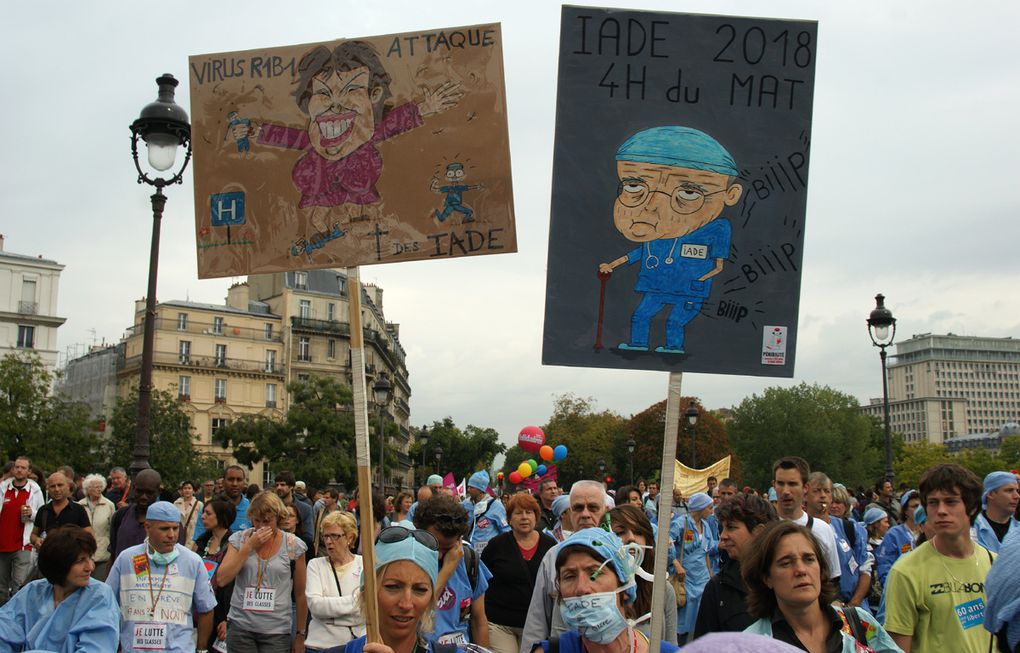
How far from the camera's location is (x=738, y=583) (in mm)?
5195

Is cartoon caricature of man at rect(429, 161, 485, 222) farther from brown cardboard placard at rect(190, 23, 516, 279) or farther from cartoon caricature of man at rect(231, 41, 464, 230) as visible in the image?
cartoon caricature of man at rect(231, 41, 464, 230)

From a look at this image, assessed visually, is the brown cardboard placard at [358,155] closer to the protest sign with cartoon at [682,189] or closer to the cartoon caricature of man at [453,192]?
the cartoon caricature of man at [453,192]

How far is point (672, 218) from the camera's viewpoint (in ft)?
13.1

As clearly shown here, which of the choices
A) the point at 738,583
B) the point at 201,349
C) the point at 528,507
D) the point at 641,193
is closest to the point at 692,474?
the point at 528,507

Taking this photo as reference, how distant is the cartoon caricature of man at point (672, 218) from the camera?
3932 millimetres

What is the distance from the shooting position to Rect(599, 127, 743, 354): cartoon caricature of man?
3.93m

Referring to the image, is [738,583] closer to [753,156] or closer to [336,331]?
[753,156]

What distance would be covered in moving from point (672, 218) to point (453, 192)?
3.22 feet

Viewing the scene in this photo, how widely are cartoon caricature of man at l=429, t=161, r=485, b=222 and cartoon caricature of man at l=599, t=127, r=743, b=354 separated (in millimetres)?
703

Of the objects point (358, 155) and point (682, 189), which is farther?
point (358, 155)

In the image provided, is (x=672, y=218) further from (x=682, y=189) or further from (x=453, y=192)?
(x=453, y=192)

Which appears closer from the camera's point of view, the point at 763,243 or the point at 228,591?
the point at 763,243

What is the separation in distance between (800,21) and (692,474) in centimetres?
2332

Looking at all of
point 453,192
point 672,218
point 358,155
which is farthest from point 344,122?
point 672,218
